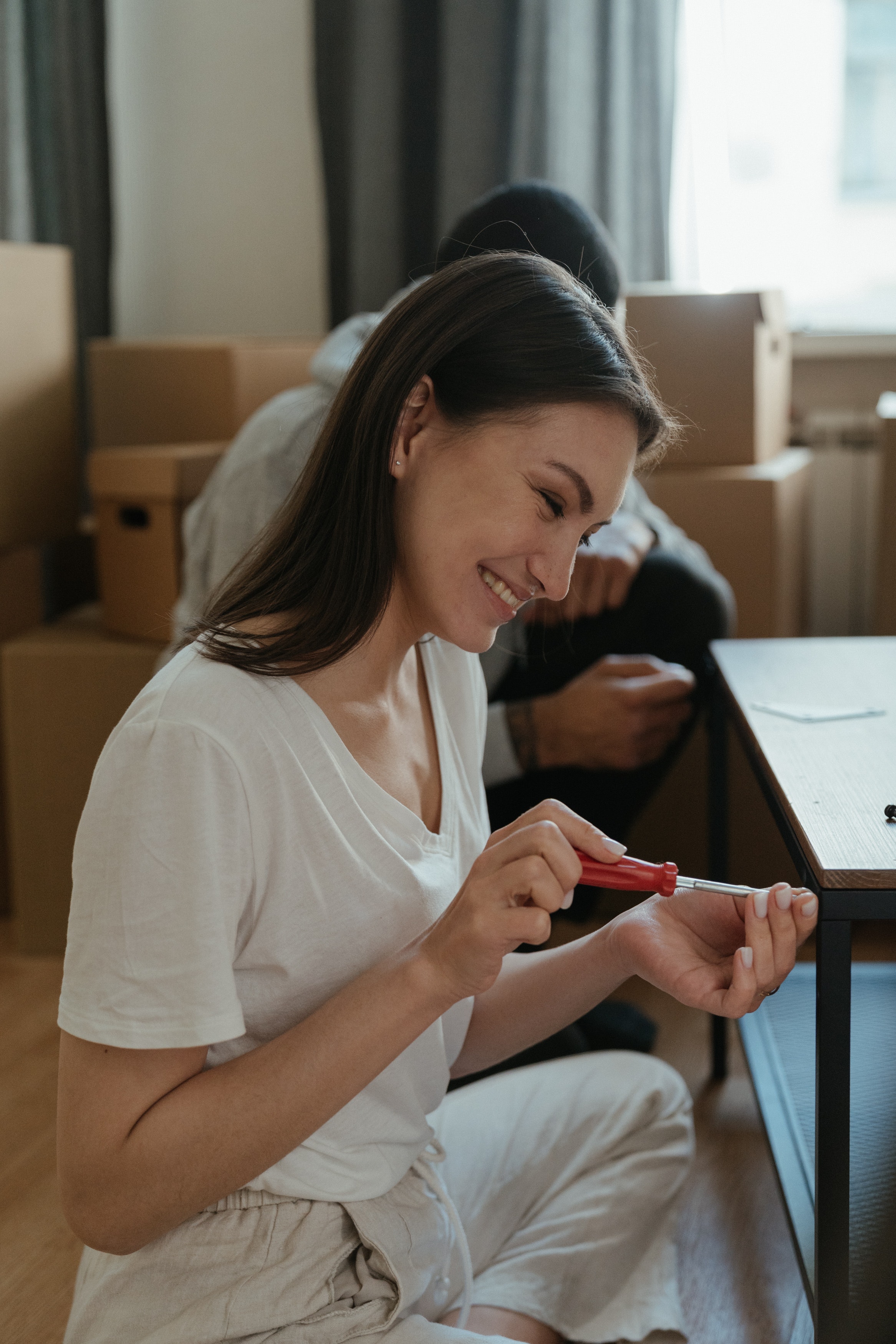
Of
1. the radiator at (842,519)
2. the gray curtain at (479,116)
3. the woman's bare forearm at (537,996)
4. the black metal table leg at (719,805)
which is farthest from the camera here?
the radiator at (842,519)

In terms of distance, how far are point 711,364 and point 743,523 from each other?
247mm

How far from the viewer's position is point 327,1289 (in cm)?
81

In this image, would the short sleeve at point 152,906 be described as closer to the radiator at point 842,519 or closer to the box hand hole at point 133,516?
the box hand hole at point 133,516

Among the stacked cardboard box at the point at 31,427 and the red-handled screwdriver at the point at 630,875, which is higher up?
the stacked cardboard box at the point at 31,427

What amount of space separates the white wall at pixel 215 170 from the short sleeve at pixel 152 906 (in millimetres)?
2032

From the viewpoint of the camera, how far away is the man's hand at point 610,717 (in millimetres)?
1521

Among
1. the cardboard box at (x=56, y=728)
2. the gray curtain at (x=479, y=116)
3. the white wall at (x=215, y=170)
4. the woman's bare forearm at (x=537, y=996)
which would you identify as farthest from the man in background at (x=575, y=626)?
the white wall at (x=215, y=170)

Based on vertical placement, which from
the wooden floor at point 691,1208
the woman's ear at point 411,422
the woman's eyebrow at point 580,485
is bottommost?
the wooden floor at point 691,1208

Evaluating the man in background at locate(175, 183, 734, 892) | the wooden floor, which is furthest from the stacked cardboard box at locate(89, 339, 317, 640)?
the wooden floor

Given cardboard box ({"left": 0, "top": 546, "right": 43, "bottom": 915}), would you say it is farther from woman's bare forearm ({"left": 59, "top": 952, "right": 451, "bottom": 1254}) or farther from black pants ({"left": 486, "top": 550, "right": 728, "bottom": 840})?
woman's bare forearm ({"left": 59, "top": 952, "right": 451, "bottom": 1254})

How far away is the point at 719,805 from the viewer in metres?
1.52

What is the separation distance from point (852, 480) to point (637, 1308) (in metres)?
1.68

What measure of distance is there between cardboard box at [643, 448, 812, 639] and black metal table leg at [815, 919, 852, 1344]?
46.2 inches

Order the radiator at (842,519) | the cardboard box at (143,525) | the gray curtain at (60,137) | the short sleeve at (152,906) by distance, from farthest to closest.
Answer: the gray curtain at (60,137), the radiator at (842,519), the cardboard box at (143,525), the short sleeve at (152,906)
